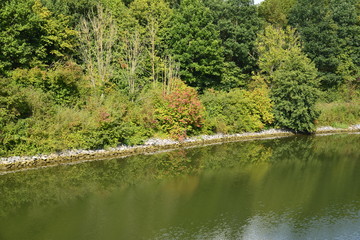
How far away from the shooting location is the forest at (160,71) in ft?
84.6

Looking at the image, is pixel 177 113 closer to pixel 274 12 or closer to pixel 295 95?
pixel 295 95

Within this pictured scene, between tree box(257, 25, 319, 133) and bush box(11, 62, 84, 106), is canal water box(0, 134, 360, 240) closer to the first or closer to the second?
bush box(11, 62, 84, 106)

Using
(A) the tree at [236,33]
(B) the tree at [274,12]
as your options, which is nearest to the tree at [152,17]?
(A) the tree at [236,33]

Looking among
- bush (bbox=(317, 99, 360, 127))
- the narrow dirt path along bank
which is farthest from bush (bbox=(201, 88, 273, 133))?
bush (bbox=(317, 99, 360, 127))

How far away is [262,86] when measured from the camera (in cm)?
3925

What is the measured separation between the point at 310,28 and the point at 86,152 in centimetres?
3624

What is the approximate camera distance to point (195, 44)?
36156 mm

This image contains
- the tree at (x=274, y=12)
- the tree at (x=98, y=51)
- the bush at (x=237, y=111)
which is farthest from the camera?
the tree at (x=274, y=12)

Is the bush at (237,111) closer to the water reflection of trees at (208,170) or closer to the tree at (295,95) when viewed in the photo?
the tree at (295,95)

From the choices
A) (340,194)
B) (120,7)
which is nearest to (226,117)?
(340,194)

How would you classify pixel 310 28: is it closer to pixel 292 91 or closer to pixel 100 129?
pixel 292 91

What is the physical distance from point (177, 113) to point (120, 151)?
6.45 meters

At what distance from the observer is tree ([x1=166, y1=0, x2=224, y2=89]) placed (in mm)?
36375

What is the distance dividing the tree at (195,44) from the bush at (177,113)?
5.97 meters
